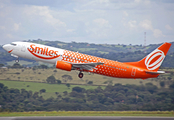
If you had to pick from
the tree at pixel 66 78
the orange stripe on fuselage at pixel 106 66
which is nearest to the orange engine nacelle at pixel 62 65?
the orange stripe on fuselage at pixel 106 66

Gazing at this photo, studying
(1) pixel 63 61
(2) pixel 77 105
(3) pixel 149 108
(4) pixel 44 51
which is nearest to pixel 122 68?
(1) pixel 63 61

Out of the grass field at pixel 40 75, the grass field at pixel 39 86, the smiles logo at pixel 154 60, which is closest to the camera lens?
the smiles logo at pixel 154 60

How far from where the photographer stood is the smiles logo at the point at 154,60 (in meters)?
58.6

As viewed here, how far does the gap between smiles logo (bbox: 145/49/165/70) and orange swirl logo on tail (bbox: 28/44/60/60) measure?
1886cm

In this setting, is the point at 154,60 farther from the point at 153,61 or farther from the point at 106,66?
the point at 106,66

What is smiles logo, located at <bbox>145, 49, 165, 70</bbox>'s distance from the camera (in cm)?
5859

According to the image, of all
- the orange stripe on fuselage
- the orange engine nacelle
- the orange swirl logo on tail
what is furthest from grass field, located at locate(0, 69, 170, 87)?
the orange swirl logo on tail

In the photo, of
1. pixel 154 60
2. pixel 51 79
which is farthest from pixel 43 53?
pixel 51 79

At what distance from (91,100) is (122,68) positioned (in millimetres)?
54955

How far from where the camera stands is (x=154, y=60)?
58938mm

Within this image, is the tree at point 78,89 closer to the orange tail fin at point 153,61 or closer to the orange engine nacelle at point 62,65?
the orange tail fin at point 153,61

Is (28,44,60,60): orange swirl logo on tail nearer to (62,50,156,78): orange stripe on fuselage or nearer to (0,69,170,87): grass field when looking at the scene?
(62,50,156,78): orange stripe on fuselage

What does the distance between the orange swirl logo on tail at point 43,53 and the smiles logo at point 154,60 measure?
1886 cm

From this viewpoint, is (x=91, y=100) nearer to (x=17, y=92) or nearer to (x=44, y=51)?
(x=17, y=92)
